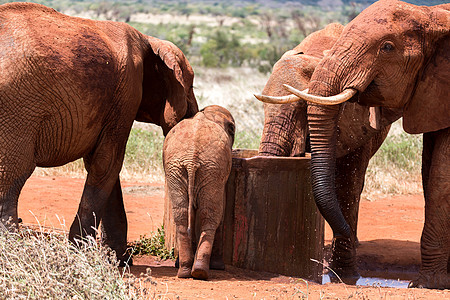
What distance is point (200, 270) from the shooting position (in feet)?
19.9

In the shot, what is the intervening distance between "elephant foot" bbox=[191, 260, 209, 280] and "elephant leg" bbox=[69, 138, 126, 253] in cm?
99

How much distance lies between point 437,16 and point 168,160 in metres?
2.52

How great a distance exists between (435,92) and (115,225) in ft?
10.6

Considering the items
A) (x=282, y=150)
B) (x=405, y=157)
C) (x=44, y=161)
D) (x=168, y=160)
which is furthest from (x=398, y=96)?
(x=405, y=157)

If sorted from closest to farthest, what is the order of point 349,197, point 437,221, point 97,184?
1. point 437,221
2. point 97,184
3. point 349,197

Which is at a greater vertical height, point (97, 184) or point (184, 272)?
point (97, 184)

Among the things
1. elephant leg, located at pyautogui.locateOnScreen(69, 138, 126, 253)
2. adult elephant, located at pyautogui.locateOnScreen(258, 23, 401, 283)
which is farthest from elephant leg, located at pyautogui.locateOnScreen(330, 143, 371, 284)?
elephant leg, located at pyautogui.locateOnScreen(69, 138, 126, 253)

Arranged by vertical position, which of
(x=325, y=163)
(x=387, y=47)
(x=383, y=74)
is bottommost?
(x=325, y=163)

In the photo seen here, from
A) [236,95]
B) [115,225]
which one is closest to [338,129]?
[115,225]

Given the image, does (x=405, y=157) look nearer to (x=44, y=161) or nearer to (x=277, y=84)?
(x=277, y=84)

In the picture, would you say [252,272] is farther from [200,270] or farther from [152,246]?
[152,246]

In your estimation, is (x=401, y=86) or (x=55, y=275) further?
(x=401, y=86)

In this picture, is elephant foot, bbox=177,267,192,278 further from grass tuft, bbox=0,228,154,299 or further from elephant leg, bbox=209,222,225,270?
grass tuft, bbox=0,228,154,299

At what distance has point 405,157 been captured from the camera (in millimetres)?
13328
